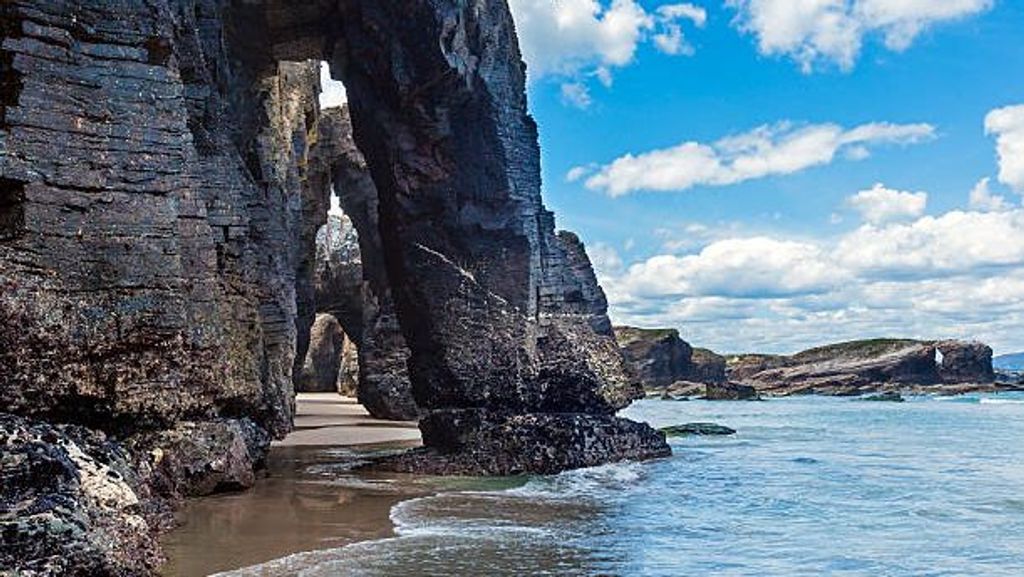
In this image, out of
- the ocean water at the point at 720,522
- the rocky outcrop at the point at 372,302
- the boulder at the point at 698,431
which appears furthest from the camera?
the rocky outcrop at the point at 372,302

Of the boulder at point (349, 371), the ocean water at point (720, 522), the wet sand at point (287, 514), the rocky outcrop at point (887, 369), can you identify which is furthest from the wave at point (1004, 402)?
the wet sand at point (287, 514)

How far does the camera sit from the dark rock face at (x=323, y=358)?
54344mm

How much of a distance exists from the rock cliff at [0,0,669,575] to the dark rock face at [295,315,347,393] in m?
27.6

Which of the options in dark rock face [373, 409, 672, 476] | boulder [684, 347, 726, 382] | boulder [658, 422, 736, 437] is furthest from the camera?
boulder [684, 347, 726, 382]

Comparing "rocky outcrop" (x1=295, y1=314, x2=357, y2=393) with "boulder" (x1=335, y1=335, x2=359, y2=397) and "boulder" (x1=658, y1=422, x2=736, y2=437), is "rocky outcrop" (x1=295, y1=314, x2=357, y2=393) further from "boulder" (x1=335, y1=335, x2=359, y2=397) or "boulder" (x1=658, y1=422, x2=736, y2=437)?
"boulder" (x1=658, y1=422, x2=736, y2=437)

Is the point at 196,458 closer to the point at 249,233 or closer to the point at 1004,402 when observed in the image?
the point at 249,233

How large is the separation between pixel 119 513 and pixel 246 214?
29.1ft

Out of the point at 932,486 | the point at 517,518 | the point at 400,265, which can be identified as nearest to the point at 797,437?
the point at 932,486

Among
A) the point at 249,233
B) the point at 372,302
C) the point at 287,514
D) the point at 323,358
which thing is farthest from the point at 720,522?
the point at 323,358

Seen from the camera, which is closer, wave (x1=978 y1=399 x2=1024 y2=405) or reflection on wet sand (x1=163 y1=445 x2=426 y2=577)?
reflection on wet sand (x1=163 y1=445 x2=426 y2=577)

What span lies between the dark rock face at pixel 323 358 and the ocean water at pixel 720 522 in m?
35.1

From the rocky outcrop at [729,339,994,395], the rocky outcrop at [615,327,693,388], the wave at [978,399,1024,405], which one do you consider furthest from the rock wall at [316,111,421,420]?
the rocky outcrop at [729,339,994,395]

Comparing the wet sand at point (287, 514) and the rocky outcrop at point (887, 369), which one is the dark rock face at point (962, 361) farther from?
the wet sand at point (287, 514)

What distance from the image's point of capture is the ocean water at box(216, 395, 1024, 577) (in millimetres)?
9594
